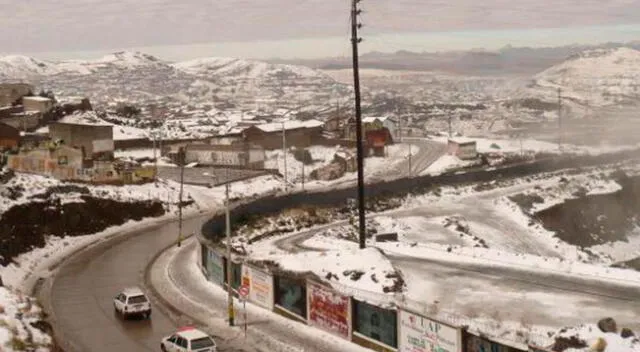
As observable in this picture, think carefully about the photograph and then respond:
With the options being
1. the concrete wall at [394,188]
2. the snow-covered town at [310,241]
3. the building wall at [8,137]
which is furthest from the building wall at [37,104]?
the concrete wall at [394,188]

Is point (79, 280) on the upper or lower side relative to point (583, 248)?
upper

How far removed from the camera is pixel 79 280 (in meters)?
31.5

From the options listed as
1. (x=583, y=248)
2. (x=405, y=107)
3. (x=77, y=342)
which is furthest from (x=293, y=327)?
(x=405, y=107)

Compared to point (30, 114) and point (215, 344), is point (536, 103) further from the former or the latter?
point (215, 344)

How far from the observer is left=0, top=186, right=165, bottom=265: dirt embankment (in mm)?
37188

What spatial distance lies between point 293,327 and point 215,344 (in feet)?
10.2

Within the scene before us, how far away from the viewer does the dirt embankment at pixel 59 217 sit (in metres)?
37.2

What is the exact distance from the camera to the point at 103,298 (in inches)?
1103

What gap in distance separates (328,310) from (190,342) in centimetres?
428

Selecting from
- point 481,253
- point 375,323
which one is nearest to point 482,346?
point 375,323

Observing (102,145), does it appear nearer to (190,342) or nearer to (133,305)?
(133,305)

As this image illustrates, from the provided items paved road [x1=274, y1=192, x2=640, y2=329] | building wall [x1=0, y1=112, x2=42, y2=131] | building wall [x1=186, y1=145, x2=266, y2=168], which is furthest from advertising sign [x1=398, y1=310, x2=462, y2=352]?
building wall [x1=0, y1=112, x2=42, y2=131]

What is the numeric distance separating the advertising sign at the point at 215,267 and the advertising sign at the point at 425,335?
10651mm

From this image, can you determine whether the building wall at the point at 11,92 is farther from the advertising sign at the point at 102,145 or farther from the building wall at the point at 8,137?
the advertising sign at the point at 102,145
